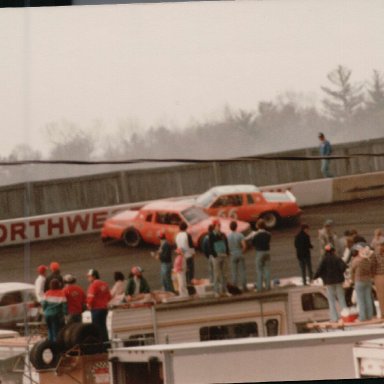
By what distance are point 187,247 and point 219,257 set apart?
28 centimetres

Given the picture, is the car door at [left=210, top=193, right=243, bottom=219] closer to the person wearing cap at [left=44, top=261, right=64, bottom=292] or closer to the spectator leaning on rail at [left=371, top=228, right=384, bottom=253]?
the spectator leaning on rail at [left=371, top=228, right=384, bottom=253]

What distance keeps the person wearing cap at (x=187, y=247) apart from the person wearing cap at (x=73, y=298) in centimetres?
89

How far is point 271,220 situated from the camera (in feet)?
29.3

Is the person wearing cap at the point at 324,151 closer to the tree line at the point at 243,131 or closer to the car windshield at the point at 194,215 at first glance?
the tree line at the point at 243,131

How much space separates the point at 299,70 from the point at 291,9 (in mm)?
548

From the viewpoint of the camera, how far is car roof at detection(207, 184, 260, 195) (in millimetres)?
8930

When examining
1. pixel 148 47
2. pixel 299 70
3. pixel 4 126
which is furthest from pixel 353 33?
pixel 4 126

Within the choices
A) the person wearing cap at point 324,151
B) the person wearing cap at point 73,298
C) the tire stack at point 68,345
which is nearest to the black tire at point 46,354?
the tire stack at point 68,345

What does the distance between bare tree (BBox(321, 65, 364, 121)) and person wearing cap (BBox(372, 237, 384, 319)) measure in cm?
111

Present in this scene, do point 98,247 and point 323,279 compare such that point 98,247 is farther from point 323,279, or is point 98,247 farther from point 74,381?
point 323,279

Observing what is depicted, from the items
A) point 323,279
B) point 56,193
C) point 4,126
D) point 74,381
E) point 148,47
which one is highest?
point 148,47

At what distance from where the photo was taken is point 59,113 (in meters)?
9.05

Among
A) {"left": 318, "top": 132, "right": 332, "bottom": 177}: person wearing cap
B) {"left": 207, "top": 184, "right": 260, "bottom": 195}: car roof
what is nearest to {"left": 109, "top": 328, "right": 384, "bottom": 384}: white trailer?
{"left": 207, "top": 184, "right": 260, "bottom": 195}: car roof

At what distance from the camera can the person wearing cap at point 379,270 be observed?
8.86m
